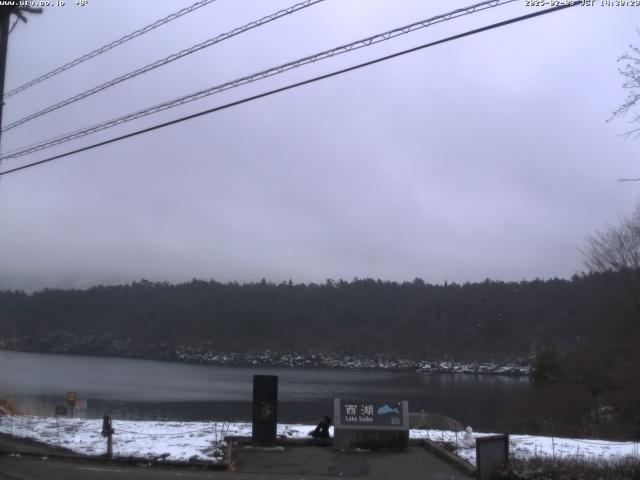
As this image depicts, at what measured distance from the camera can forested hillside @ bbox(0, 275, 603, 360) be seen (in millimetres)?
131250

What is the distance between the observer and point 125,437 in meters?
19.6

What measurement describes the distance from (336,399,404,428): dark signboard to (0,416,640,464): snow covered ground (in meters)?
1.57

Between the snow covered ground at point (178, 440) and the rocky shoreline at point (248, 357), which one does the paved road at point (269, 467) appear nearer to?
the snow covered ground at point (178, 440)

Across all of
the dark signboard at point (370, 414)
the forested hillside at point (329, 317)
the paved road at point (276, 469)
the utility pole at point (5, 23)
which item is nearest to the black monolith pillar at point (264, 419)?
the paved road at point (276, 469)

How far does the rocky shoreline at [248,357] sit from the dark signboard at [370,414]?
98.2m

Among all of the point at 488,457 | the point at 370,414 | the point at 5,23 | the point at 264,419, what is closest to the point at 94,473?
the point at 264,419

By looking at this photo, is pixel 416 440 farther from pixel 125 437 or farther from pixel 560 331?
pixel 560 331

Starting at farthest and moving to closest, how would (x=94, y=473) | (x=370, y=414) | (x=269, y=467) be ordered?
(x=370, y=414) → (x=269, y=467) → (x=94, y=473)

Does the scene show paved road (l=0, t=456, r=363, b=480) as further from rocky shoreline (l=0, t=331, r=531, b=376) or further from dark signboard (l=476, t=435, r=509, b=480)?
rocky shoreline (l=0, t=331, r=531, b=376)

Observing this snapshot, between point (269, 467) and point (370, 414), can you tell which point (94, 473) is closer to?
point (269, 467)

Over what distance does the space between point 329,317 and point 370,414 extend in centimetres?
14940

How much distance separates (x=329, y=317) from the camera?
167 metres

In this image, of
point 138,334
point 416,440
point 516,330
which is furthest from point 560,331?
point 138,334

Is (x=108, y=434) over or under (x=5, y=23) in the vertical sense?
under
